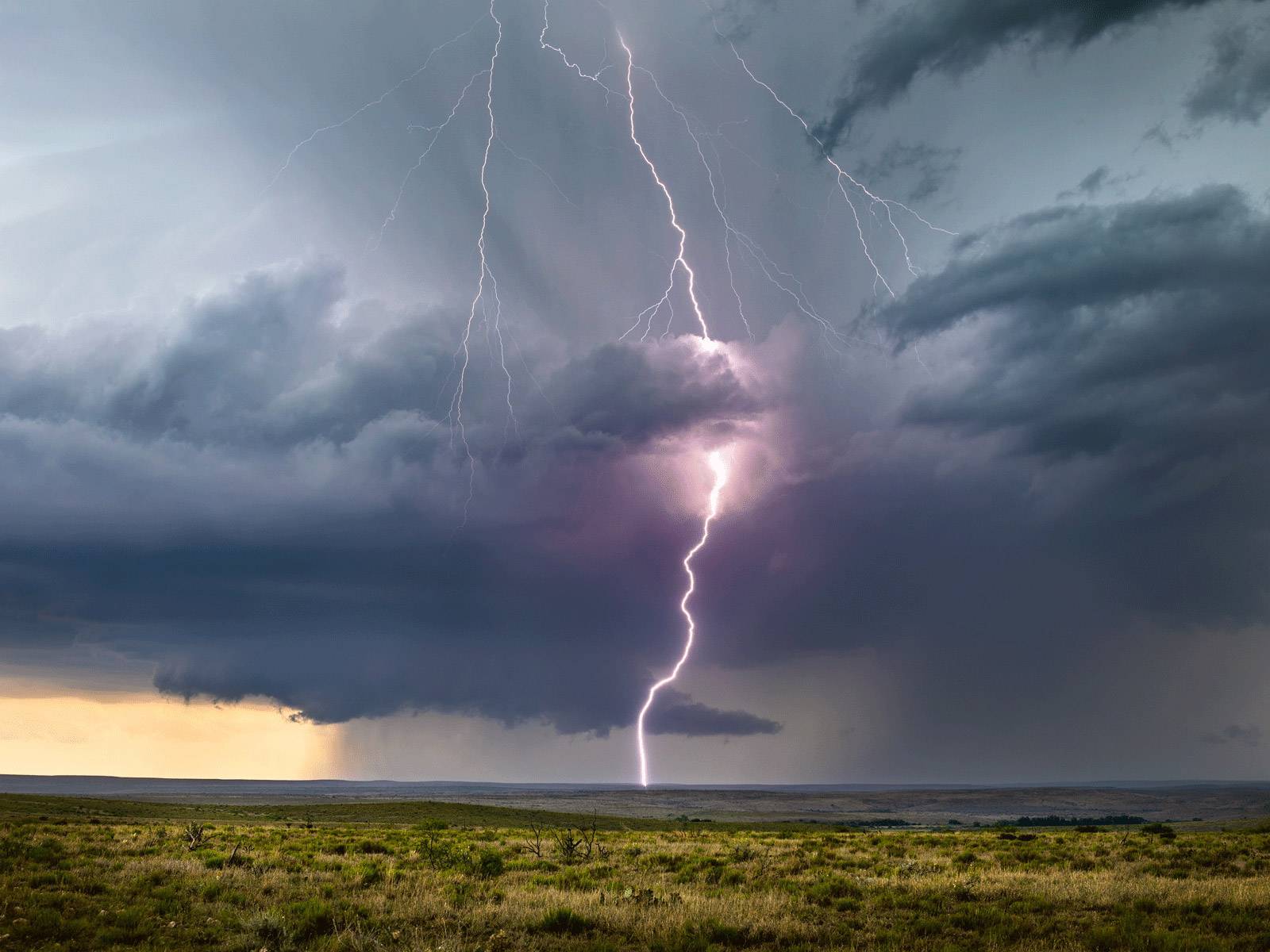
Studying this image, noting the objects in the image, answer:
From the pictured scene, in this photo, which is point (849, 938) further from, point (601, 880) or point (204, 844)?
point (204, 844)

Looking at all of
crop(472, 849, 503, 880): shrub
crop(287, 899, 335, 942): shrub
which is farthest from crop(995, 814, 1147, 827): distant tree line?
crop(287, 899, 335, 942): shrub

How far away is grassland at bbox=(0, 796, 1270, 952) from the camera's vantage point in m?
12.6

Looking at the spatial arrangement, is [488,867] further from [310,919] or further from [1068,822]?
[1068,822]

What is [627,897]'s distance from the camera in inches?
628

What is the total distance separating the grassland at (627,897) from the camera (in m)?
12.6

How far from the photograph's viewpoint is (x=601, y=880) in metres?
18.9

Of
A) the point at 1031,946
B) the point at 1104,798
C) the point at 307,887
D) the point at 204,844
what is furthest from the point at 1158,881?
the point at 1104,798

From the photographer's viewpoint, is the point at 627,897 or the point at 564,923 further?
the point at 627,897

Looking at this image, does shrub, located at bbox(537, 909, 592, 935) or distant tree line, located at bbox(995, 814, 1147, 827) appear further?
distant tree line, located at bbox(995, 814, 1147, 827)

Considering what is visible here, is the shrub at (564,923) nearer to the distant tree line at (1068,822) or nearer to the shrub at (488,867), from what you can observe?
the shrub at (488,867)

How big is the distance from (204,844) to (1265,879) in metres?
31.4

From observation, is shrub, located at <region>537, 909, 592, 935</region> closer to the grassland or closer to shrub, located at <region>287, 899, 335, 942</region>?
the grassland

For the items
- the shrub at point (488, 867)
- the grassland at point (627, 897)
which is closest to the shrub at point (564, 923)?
the grassland at point (627, 897)

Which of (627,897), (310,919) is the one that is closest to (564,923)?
(627,897)
